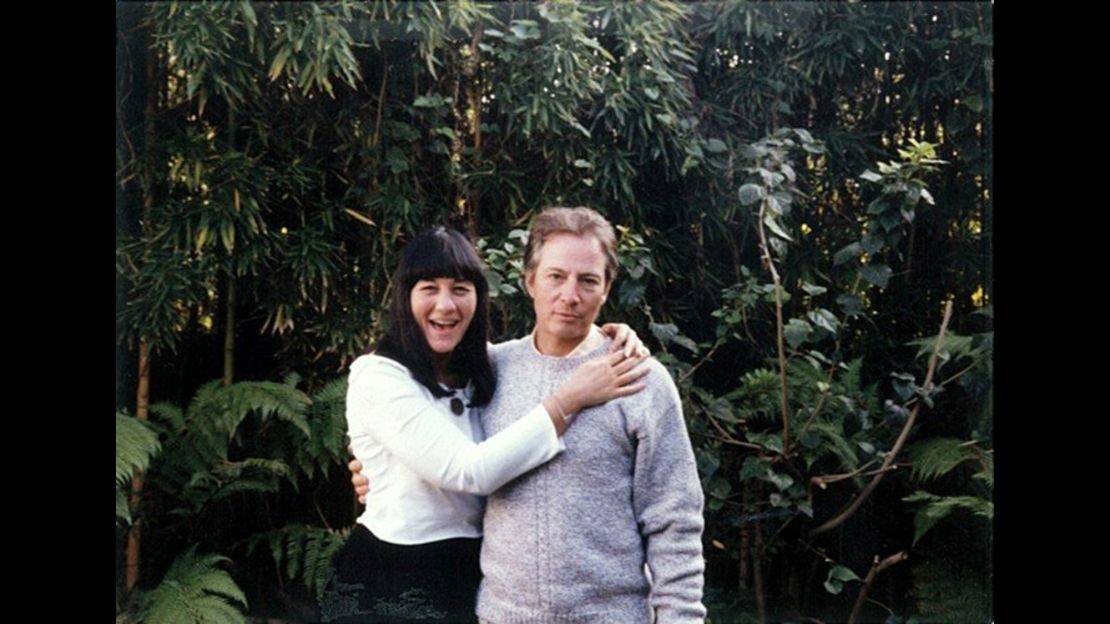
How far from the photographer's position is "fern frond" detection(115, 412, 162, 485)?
3008mm

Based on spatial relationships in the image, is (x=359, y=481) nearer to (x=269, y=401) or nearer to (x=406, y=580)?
(x=406, y=580)

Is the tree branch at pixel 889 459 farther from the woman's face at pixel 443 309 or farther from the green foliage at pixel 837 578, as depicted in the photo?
the woman's face at pixel 443 309

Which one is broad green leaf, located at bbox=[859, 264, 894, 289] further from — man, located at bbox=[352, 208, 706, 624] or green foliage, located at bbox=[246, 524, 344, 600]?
green foliage, located at bbox=[246, 524, 344, 600]

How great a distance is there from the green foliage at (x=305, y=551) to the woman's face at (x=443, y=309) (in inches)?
26.5

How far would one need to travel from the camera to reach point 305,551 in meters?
3.01

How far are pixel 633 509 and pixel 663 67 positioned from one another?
1249mm

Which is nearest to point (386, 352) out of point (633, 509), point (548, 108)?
point (633, 509)

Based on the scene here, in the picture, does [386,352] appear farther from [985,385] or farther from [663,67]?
[985,385]

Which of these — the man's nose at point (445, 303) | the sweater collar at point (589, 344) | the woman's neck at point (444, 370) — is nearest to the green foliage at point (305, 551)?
the woman's neck at point (444, 370)

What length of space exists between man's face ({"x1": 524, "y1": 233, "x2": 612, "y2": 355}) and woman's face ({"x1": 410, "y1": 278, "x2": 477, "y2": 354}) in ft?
0.58

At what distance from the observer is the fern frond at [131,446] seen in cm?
301

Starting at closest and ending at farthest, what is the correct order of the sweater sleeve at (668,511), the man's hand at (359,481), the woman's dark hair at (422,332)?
1. the sweater sleeve at (668,511)
2. the woman's dark hair at (422,332)
3. the man's hand at (359,481)

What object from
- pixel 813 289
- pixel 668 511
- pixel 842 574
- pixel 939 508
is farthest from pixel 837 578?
pixel 668 511

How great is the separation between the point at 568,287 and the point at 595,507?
46cm
